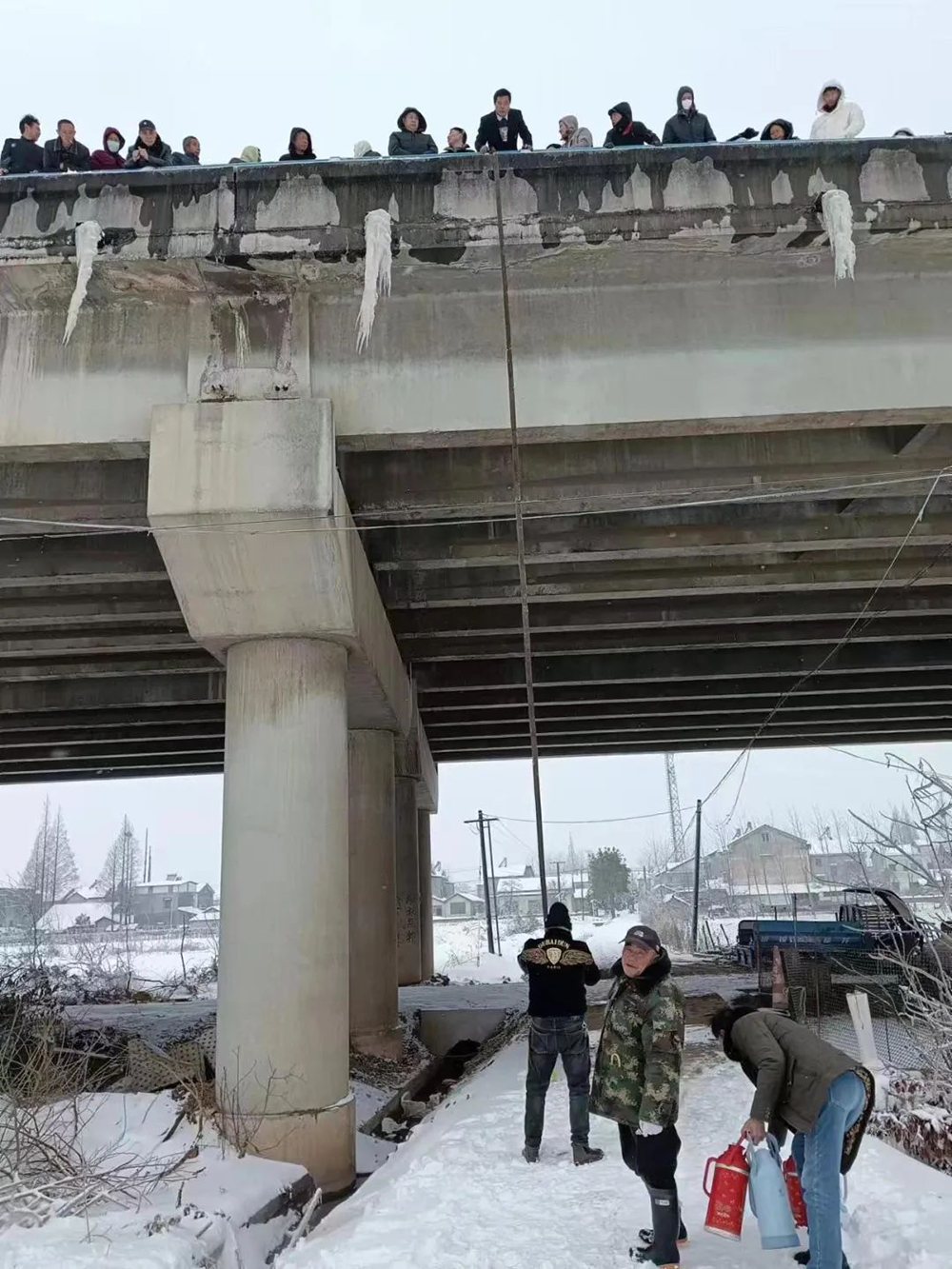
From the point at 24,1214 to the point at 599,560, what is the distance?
841 centimetres

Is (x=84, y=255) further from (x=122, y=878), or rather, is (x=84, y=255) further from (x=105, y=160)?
(x=122, y=878)

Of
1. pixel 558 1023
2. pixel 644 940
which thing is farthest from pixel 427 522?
pixel 644 940

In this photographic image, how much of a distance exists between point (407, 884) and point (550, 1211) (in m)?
15.8

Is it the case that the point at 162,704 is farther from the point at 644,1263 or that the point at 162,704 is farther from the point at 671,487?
the point at 644,1263

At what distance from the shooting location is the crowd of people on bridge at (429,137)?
8.20 m

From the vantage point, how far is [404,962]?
69.7ft

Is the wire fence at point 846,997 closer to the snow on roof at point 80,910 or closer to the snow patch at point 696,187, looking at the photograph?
the snow patch at point 696,187

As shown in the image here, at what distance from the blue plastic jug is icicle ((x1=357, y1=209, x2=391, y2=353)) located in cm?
626

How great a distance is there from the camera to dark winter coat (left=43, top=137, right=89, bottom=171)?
8414mm

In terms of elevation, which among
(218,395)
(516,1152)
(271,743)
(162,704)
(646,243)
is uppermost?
(646,243)

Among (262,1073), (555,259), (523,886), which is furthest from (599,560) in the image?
(523,886)

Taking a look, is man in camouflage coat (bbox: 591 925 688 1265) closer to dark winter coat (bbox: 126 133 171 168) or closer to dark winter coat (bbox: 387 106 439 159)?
dark winter coat (bbox: 387 106 439 159)

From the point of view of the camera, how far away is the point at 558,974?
6.79 meters

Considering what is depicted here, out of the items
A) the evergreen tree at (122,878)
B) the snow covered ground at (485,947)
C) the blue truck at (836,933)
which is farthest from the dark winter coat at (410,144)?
the evergreen tree at (122,878)
